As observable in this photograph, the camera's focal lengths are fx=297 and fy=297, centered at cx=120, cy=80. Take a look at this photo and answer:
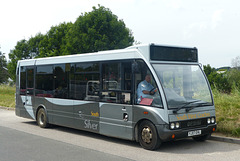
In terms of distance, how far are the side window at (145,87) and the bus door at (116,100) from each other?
0.27m

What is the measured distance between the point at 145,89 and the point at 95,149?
→ 6.79ft

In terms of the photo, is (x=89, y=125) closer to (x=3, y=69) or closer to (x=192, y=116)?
(x=192, y=116)

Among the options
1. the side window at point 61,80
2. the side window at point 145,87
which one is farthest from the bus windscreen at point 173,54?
the side window at point 61,80

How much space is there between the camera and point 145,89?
771 centimetres

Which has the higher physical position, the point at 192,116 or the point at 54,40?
the point at 54,40

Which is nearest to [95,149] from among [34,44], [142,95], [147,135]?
[147,135]

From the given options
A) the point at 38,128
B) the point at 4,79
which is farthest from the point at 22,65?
the point at 4,79

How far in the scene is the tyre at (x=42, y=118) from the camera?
1154 centimetres

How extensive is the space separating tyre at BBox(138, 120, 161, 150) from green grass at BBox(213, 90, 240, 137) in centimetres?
274

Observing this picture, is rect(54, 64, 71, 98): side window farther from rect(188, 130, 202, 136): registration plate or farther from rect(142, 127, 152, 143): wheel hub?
rect(188, 130, 202, 136): registration plate

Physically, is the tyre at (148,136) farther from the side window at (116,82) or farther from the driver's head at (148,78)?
the driver's head at (148,78)

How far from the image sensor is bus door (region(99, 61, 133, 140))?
26.7 feet

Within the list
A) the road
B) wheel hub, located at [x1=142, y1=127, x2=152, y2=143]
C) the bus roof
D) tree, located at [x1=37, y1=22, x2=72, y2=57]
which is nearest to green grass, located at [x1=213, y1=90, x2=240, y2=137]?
the road

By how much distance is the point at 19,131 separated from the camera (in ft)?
35.5
